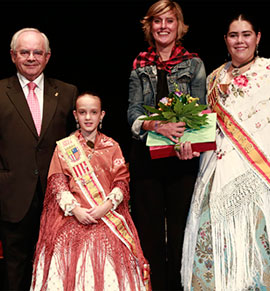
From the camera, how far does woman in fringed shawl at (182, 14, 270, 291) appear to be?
264 cm

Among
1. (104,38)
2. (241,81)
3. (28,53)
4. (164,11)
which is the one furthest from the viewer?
(104,38)

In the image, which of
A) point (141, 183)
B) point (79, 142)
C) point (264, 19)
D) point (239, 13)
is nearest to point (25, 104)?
point (79, 142)

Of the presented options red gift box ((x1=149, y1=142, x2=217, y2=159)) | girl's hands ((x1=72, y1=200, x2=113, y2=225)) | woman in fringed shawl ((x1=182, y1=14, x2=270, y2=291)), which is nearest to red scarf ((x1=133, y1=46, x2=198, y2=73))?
woman in fringed shawl ((x1=182, y1=14, x2=270, y2=291))

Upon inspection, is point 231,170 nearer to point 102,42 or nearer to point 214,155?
point 214,155

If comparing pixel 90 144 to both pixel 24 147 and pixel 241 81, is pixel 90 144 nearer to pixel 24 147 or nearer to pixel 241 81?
pixel 24 147

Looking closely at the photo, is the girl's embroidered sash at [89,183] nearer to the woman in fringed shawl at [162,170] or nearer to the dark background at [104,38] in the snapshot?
the woman in fringed shawl at [162,170]

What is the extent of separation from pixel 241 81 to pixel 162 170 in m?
0.68

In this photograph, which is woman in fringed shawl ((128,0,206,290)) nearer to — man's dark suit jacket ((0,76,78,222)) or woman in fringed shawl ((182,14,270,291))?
woman in fringed shawl ((182,14,270,291))

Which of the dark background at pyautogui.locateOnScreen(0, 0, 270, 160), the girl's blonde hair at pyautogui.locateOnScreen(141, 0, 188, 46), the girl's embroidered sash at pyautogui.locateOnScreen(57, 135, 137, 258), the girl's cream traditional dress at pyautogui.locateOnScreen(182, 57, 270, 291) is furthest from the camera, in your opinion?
the dark background at pyautogui.locateOnScreen(0, 0, 270, 160)

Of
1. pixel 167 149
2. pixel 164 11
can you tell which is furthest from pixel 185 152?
pixel 164 11

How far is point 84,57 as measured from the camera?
398 centimetres

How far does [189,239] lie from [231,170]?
459mm

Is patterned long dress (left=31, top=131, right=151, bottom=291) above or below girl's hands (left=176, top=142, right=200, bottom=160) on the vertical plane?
below

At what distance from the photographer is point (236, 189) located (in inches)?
107
